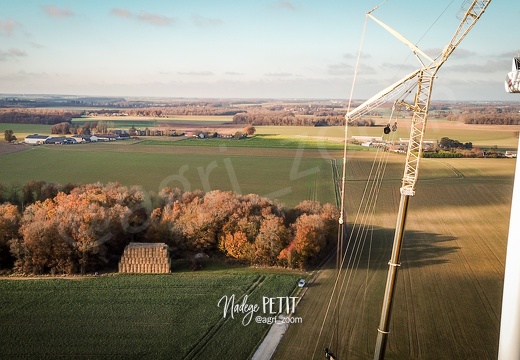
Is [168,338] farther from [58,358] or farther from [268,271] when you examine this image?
[268,271]

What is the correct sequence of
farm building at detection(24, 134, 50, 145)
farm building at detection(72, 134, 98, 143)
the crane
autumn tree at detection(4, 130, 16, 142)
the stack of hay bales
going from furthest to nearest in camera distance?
farm building at detection(72, 134, 98, 143), farm building at detection(24, 134, 50, 145), autumn tree at detection(4, 130, 16, 142), the stack of hay bales, the crane

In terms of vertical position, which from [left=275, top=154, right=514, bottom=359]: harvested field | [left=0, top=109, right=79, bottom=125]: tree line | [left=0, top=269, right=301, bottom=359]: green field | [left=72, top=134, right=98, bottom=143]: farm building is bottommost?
[left=0, top=269, right=301, bottom=359]: green field

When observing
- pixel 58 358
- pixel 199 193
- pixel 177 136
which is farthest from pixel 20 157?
pixel 58 358

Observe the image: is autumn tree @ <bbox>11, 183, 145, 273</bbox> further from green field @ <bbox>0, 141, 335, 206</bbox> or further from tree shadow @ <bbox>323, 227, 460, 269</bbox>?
tree shadow @ <bbox>323, 227, 460, 269</bbox>

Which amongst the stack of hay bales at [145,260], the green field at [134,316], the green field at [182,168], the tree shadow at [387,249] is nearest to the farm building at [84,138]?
the green field at [182,168]

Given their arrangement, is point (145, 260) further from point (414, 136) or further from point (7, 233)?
point (414, 136)

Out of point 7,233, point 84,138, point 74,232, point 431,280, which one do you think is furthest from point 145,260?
point 84,138

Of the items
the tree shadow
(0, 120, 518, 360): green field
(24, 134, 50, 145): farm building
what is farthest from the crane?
(24, 134, 50, 145): farm building

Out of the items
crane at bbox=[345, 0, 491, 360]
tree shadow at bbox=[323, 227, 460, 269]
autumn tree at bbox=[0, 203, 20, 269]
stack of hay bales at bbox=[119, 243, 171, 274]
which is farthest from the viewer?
autumn tree at bbox=[0, 203, 20, 269]
